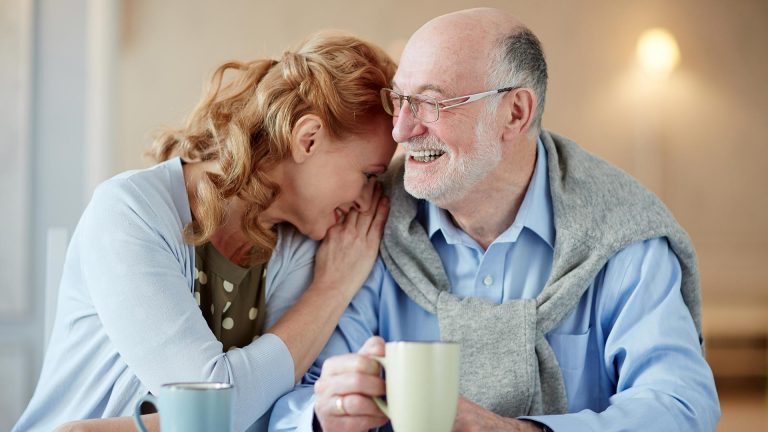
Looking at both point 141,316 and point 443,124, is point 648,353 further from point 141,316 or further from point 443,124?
point 141,316

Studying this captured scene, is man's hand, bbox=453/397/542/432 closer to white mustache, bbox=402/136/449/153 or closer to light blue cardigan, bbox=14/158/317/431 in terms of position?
light blue cardigan, bbox=14/158/317/431

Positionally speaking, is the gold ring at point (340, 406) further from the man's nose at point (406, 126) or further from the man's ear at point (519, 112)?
the man's ear at point (519, 112)

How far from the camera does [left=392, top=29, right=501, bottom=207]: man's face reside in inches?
59.1

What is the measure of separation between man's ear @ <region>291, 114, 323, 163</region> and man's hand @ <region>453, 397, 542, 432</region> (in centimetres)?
62

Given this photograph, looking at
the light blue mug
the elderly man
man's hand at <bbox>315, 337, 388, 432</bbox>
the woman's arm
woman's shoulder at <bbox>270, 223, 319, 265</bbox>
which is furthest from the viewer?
woman's shoulder at <bbox>270, 223, 319, 265</bbox>

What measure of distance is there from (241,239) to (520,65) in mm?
615

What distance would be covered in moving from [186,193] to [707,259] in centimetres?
387

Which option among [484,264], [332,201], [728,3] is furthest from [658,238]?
[728,3]

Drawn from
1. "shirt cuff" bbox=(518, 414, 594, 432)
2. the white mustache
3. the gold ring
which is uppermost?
the white mustache

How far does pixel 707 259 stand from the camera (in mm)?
4727

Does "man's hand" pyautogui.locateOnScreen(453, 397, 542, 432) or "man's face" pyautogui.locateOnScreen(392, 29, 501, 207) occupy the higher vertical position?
"man's face" pyautogui.locateOnScreen(392, 29, 501, 207)

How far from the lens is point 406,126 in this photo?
149 centimetres

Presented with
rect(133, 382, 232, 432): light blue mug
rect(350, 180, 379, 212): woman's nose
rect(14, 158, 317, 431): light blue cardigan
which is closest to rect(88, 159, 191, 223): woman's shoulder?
rect(14, 158, 317, 431): light blue cardigan

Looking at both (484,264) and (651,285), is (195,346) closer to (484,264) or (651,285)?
(484,264)
